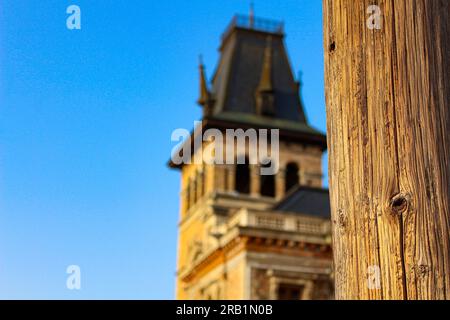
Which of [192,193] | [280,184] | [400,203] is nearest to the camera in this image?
[400,203]

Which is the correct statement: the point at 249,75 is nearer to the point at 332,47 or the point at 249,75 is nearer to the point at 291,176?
the point at 291,176

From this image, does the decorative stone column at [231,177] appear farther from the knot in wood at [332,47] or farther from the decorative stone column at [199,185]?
the knot in wood at [332,47]

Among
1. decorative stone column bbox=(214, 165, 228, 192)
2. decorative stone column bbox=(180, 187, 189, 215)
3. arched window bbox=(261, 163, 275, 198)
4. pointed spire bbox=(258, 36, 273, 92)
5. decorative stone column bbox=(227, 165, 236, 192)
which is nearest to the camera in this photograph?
decorative stone column bbox=(214, 165, 228, 192)

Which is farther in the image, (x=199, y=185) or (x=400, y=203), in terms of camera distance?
(x=199, y=185)

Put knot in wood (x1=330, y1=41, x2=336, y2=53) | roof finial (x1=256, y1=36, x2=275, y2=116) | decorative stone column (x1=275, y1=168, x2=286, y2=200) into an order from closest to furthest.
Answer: knot in wood (x1=330, y1=41, x2=336, y2=53), decorative stone column (x1=275, y1=168, x2=286, y2=200), roof finial (x1=256, y1=36, x2=275, y2=116)

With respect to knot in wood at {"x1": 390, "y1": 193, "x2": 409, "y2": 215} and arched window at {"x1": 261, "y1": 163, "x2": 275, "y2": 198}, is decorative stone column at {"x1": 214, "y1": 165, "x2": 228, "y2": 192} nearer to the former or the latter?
arched window at {"x1": 261, "y1": 163, "x2": 275, "y2": 198}

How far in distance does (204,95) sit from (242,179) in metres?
5.46

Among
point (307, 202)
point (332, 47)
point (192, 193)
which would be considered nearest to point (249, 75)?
point (192, 193)

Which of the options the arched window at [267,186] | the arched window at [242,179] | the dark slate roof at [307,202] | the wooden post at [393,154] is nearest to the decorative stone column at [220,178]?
the arched window at [242,179]

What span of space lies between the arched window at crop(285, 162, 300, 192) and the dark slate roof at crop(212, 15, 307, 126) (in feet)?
10.9

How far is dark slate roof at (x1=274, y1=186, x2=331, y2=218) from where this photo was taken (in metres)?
35.5

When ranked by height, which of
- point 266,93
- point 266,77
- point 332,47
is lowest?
point 332,47

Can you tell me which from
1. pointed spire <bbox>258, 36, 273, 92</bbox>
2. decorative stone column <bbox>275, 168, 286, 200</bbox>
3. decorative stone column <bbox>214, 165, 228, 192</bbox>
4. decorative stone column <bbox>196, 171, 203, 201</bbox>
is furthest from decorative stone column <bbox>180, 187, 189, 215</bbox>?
pointed spire <bbox>258, 36, 273, 92</bbox>

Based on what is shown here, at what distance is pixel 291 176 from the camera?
43.2 metres
